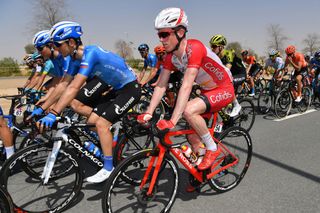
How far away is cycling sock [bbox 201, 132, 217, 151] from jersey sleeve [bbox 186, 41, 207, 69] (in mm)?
801

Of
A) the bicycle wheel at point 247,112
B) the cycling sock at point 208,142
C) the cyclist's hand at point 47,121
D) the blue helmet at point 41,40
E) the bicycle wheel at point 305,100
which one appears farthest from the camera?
the bicycle wheel at point 305,100

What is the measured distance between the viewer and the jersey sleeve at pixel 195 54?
9.43 ft

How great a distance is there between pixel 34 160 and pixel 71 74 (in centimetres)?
119

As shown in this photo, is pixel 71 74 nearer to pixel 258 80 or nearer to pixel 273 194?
pixel 273 194

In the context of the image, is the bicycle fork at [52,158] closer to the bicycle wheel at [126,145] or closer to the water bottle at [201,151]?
the bicycle wheel at [126,145]

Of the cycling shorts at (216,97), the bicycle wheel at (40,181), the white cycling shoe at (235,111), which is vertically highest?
the cycling shorts at (216,97)

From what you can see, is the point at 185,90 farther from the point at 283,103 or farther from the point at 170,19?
the point at 283,103

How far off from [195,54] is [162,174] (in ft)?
4.37

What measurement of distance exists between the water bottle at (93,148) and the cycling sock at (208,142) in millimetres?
1357

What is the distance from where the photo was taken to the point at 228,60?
648 cm

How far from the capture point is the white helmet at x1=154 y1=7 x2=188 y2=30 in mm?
2855

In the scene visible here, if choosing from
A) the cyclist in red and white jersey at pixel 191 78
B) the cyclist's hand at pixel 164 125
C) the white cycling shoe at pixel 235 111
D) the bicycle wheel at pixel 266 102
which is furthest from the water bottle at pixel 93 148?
the bicycle wheel at pixel 266 102

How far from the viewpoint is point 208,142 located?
3.20m

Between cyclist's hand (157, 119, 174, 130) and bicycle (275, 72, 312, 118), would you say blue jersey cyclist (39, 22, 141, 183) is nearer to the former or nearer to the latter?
Answer: cyclist's hand (157, 119, 174, 130)
